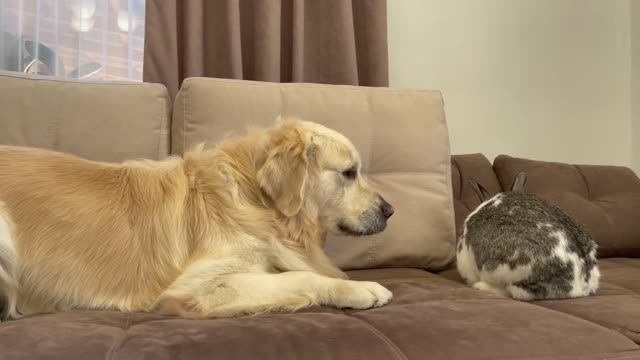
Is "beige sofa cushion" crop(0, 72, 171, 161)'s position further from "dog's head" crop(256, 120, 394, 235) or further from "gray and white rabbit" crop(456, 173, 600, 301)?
"gray and white rabbit" crop(456, 173, 600, 301)

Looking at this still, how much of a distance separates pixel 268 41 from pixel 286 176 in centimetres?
106

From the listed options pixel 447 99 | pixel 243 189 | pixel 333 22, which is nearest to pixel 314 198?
pixel 243 189

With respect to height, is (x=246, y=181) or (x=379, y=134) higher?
(x=379, y=134)

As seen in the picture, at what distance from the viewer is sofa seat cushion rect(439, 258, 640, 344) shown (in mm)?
1239

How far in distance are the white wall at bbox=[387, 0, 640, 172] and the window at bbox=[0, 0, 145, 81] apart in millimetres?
1245

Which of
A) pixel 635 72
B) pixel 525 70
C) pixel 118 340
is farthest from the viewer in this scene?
pixel 635 72

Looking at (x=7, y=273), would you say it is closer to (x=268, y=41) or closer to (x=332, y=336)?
(x=332, y=336)

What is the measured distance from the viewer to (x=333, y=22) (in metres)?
2.50

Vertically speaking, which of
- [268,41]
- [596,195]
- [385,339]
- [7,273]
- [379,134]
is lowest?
[385,339]

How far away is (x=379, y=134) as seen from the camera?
1986mm

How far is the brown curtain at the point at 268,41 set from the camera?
89.1 inches

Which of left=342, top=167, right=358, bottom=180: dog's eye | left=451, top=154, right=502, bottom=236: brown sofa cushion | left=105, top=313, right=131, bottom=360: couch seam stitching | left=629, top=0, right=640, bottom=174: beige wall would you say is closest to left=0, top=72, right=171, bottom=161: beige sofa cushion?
left=342, top=167, right=358, bottom=180: dog's eye

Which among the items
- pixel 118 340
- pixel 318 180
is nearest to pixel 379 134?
pixel 318 180

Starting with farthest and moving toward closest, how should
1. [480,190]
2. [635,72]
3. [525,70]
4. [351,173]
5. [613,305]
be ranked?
[635,72]
[525,70]
[480,190]
[351,173]
[613,305]
